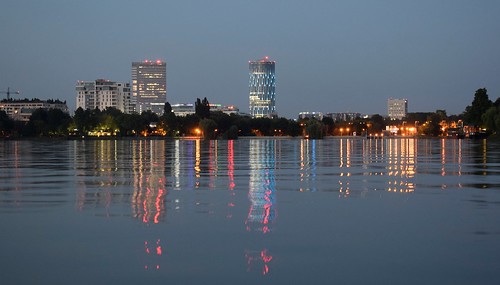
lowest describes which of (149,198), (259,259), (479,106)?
(259,259)

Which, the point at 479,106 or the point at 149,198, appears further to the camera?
the point at 479,106

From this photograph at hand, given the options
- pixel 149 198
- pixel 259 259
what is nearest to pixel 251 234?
pixel 259 259

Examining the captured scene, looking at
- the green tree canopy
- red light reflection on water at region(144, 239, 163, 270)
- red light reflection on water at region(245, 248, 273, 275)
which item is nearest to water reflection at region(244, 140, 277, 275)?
red light reflection on water at region(245, 248, 273, 275)

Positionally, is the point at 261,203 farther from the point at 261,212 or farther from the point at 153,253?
the point at 153,253

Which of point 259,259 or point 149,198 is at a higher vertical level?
point 149,198

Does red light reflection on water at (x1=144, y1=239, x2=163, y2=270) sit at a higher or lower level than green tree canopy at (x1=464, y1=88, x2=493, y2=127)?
lower

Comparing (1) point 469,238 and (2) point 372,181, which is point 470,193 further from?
(1) point 469,238

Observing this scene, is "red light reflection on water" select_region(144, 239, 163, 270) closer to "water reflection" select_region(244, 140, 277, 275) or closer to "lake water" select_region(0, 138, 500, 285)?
"lake water" select_region(0, 138, 500, 285)

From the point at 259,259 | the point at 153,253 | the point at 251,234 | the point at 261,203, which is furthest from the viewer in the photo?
the point at 261,203

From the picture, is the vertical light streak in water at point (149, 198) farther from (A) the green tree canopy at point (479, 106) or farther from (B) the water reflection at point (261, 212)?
(A) the green tree canopy at point (479, 106)

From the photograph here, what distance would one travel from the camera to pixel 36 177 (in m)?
27.1

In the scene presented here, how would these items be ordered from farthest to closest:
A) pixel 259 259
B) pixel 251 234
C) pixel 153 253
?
pixel 251 234
pixel 153 253
pixel 259 259

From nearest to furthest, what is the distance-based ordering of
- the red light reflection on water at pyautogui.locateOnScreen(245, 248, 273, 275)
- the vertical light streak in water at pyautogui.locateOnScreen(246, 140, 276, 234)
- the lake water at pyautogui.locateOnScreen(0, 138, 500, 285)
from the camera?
the lake water at pyautogui.locateOnScreen(0, 138, 500, 285) → the red light reflection on water at pyautogui.locateOnScreen(245, 248, 273, 275) → the vertical light streak in water at pyautogui.locateOnScreen(246, 140, 276, 234)

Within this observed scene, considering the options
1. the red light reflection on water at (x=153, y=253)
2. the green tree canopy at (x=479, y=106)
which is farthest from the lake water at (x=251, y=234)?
the green tree canopy at (x=479, y=106)
